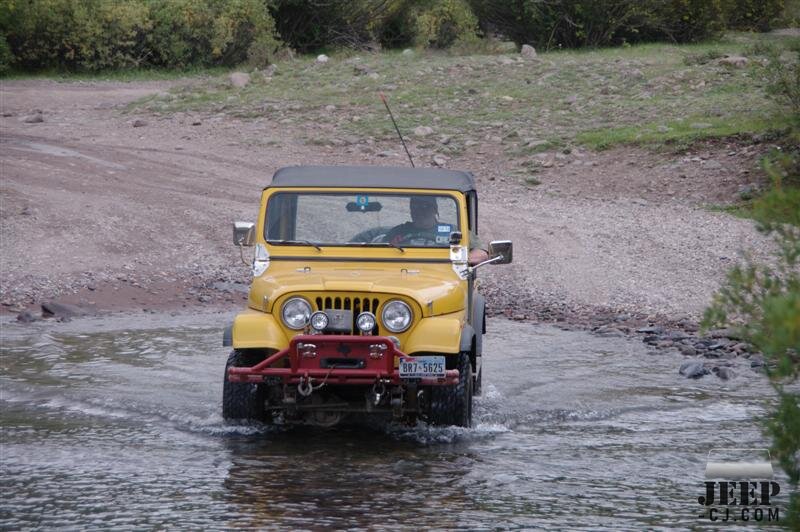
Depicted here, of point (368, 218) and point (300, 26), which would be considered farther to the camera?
point (300, 26)

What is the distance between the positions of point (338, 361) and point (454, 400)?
844 mm

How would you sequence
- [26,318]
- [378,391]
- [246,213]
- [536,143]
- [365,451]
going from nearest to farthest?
[378,391] → [365,451] → [26,318] → [246,213] → [536,143]

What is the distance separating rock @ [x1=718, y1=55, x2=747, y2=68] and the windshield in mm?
17235

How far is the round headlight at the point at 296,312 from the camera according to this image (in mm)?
7789

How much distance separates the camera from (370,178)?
8.87 meters

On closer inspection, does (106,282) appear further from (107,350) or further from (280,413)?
(280,413)

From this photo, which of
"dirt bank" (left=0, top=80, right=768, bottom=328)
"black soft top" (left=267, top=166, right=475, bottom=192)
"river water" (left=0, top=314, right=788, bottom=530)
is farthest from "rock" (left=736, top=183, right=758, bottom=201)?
"black soft top" (left=267, top=166, right=475, bottom=192)

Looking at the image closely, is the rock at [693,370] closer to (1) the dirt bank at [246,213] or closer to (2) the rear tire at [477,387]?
(1) the dirt bank at [246,213]

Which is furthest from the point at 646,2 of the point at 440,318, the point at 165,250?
the point at 440,318

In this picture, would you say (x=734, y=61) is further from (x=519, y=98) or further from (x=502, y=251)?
(x=502, y=251)

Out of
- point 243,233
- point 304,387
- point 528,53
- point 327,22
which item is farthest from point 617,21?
point 304,387

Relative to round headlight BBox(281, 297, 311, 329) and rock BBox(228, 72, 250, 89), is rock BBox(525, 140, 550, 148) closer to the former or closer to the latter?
rock BBox(228, 72, 250, 89)

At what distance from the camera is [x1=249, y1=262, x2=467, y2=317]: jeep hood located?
308 inches

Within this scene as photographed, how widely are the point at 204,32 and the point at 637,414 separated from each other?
23085 mm
